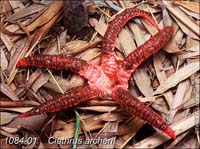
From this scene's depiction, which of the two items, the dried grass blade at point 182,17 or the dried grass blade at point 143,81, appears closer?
the dried grass blade at point 143,81

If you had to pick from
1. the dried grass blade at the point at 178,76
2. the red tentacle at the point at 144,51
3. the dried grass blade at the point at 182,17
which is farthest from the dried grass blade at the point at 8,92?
the dried grass blade at the point at 182,17

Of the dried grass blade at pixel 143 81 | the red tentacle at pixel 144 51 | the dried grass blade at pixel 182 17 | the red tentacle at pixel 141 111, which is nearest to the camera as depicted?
the red tentacle at pixel 141 111

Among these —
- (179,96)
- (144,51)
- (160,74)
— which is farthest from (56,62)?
(179,96)

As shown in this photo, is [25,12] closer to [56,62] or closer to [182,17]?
[56,62]

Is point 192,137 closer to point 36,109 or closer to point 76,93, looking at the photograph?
point 76,93

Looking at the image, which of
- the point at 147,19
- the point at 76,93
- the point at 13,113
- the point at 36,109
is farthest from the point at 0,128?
the point at 147,19

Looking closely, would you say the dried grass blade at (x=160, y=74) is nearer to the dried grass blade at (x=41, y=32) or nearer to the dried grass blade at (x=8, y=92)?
the dried grass blade at (x=41, y=32)
